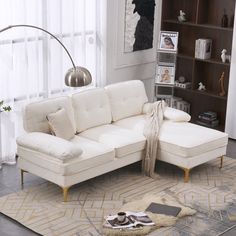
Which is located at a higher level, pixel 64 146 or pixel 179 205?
pixel 64 146

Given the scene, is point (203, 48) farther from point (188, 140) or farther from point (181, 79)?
point (188, 140)

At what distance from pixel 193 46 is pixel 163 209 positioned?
11.4ft

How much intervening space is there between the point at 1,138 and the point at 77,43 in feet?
5.09

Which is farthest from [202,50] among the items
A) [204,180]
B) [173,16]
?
[204,180]

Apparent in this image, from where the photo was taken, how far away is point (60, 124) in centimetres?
602

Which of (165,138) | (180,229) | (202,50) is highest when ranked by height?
(202,50)

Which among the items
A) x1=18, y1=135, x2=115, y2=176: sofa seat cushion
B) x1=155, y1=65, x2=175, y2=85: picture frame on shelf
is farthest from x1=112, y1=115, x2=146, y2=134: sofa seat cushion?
x1=155, y1=65, x2=175, y2=85: picture frame on shelf

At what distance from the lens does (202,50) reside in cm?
789

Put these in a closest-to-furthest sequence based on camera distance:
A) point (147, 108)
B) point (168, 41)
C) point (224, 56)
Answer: point (147, 108) < point (224, 56) < point (168, 41)

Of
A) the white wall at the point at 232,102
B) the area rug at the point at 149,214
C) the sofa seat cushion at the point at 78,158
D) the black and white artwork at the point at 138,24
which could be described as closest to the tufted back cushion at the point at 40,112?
the sofa seat cushion at the point at 78,158

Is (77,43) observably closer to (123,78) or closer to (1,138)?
(123,78)

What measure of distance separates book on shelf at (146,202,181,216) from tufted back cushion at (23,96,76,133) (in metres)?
1.42

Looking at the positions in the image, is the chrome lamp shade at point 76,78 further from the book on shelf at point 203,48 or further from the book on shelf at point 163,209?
the book on shelf at point 203,48

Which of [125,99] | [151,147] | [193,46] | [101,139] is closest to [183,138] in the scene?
[151,147]
